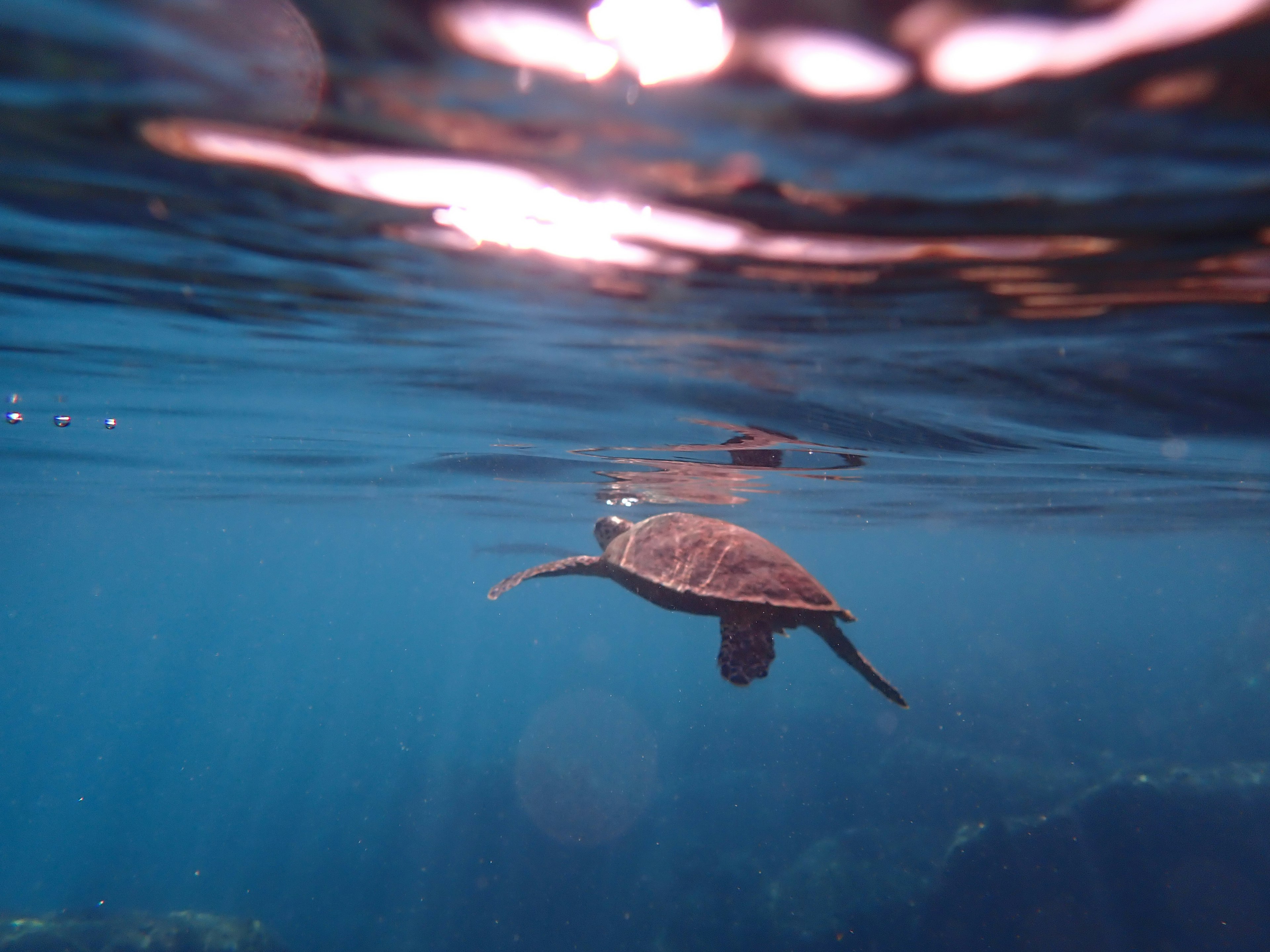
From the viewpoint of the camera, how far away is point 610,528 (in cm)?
1525

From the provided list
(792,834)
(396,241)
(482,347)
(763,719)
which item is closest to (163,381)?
(482,347)

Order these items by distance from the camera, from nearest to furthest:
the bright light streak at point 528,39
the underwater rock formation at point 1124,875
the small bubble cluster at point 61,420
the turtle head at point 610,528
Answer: the bright light streak at point 528,39 < the turtle head at point 610,528 < the small bubble cluster at point 61,420 < the underwater rock formation at point 1124,875

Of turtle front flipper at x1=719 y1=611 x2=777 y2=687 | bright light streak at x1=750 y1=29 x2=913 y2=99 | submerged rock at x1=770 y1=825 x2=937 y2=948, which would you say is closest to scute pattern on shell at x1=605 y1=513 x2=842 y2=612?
turtle front flipper at x1=719 y1=611 x2=777 y2=687

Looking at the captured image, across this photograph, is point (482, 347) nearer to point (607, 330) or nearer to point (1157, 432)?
point (607, 330)

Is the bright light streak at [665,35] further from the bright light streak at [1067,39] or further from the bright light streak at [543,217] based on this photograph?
the bright light streak at [543,217]

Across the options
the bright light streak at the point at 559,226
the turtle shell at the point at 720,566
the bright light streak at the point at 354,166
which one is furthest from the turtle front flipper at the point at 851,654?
the bright light streak at the point at 354,166

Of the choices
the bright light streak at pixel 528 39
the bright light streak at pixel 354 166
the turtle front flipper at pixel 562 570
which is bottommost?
the turtle front flipper at pixel 562 570

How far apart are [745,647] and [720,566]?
1374 mm

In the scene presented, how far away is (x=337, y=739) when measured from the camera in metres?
65.4

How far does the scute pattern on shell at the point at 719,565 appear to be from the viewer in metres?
9.80

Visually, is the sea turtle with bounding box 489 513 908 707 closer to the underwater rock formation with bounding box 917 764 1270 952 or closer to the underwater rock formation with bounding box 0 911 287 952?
the underwater rock formation with bounding box 917 764 1270 952

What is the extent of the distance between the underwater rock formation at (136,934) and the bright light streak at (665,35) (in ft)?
85.3

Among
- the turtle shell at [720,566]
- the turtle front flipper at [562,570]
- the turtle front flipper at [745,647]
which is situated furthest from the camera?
the turtle front flipper at [562,570]

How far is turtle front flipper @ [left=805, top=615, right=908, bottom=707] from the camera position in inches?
420
